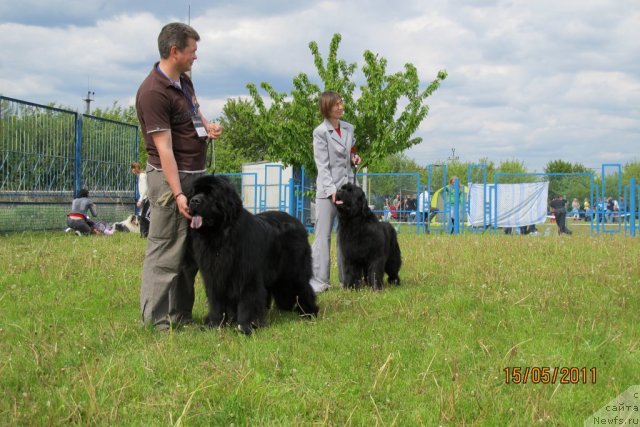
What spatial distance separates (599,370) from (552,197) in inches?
748

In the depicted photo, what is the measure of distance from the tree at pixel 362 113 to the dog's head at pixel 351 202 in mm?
14877

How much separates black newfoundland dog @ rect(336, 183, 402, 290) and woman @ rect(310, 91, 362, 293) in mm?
152

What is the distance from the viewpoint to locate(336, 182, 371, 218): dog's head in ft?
22.8

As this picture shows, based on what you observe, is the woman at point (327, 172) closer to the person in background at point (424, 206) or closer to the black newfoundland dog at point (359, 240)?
the black newfoundland dog at point (359, 240)

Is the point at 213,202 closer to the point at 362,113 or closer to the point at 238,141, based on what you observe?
the point at 362,113

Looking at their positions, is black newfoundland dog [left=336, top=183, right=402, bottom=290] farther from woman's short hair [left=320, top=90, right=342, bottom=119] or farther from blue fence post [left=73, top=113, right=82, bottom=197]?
blue fence post [left=73, top=113, right=82, bottom=197]

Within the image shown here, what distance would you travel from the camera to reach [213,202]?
4469 millimetres

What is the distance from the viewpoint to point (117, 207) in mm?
19047

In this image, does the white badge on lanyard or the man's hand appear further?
the white badge on lanyard

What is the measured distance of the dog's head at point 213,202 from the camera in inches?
175

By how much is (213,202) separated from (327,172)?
2791 mm

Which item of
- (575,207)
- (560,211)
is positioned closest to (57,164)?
(560,211)

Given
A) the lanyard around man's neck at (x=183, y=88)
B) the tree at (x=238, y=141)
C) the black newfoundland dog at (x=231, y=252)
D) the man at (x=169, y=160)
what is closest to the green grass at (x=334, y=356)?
the black newfoundland dog at (x=231, y=252)

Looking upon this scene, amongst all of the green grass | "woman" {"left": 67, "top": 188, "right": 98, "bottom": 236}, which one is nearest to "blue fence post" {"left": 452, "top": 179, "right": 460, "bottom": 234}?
"woman" {"left": 67, "top": 188, "right": 98, "bottom": 236}
